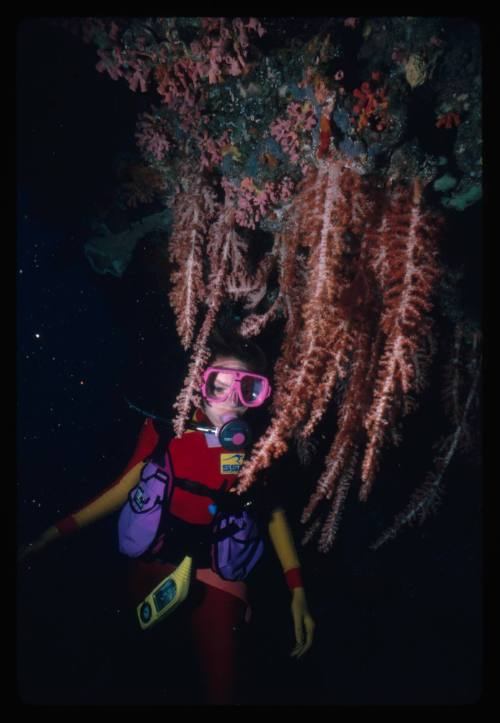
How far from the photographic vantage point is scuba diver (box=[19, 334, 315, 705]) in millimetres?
3545

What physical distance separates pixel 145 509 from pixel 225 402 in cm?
124

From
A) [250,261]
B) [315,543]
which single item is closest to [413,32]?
[250,261]

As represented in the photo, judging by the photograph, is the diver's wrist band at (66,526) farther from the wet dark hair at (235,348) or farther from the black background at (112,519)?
the wet dark hair at (235,348)

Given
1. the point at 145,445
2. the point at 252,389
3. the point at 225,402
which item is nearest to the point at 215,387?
the point at 225,402

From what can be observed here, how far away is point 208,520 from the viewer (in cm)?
378

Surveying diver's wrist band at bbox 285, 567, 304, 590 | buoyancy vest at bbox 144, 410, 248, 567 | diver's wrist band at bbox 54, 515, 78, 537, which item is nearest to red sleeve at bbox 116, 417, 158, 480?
buoyancy vest at bbox 144, 410, 248, 567

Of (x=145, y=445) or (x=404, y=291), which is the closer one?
(x=404, y=291)

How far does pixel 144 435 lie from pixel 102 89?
10.3 ft

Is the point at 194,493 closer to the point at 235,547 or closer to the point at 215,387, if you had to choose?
the point at 235,547

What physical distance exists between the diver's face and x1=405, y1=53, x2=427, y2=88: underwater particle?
8.16 feet

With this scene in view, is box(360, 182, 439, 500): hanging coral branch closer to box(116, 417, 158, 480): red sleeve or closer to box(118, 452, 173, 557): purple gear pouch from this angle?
box(118, 452, 173, 557): purple gear pouch

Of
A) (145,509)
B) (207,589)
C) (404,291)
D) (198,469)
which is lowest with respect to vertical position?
(207,589)

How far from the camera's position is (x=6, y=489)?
8.31ft

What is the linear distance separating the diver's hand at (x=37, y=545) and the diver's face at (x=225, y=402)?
180 centimetres
